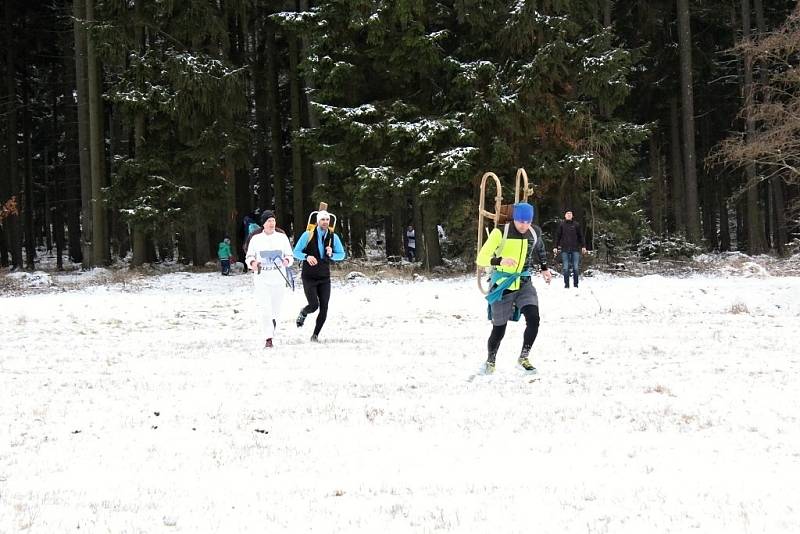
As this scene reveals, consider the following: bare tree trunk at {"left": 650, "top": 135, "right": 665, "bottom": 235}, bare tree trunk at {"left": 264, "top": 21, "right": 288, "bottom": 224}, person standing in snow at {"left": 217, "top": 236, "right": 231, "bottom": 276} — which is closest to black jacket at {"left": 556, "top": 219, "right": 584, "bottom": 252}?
person standing in snow at {"left": 217, "top": 236, "right": 231, "bottom": 276}

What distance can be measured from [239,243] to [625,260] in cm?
1506

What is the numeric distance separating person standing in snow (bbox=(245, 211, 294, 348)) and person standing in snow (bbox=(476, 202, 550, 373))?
12.9 feet

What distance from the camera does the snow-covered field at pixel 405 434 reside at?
4.05 meters

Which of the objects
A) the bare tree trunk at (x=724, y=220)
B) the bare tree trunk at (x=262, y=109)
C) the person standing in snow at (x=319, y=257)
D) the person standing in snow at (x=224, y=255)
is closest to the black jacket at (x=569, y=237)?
the person standing in snow at (x=319, y=257)

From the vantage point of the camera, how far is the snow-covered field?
4047mm

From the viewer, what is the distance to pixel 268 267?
36.7ft

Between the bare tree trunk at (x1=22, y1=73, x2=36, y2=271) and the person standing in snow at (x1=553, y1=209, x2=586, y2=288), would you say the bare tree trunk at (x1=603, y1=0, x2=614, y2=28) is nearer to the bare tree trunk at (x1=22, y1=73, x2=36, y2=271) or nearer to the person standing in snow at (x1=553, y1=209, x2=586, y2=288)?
the person standing in snow at (x1=553, y1=209, x2=586, y2=288)

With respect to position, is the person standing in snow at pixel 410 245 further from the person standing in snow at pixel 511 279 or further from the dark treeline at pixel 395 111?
the person standing in snow at pixel 511 279

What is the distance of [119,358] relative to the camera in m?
10.1

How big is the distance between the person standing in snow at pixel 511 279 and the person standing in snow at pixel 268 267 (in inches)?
155

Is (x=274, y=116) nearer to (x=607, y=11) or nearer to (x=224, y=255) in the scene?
(x=224, y=255)

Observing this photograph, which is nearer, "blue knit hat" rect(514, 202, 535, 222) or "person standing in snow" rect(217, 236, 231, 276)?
"blue knit hat" rect(514, 202, 535, 222)

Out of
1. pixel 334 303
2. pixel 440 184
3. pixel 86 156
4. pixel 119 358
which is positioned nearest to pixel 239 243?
pixel 86 156

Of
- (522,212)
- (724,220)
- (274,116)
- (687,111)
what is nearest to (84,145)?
(274,116)
